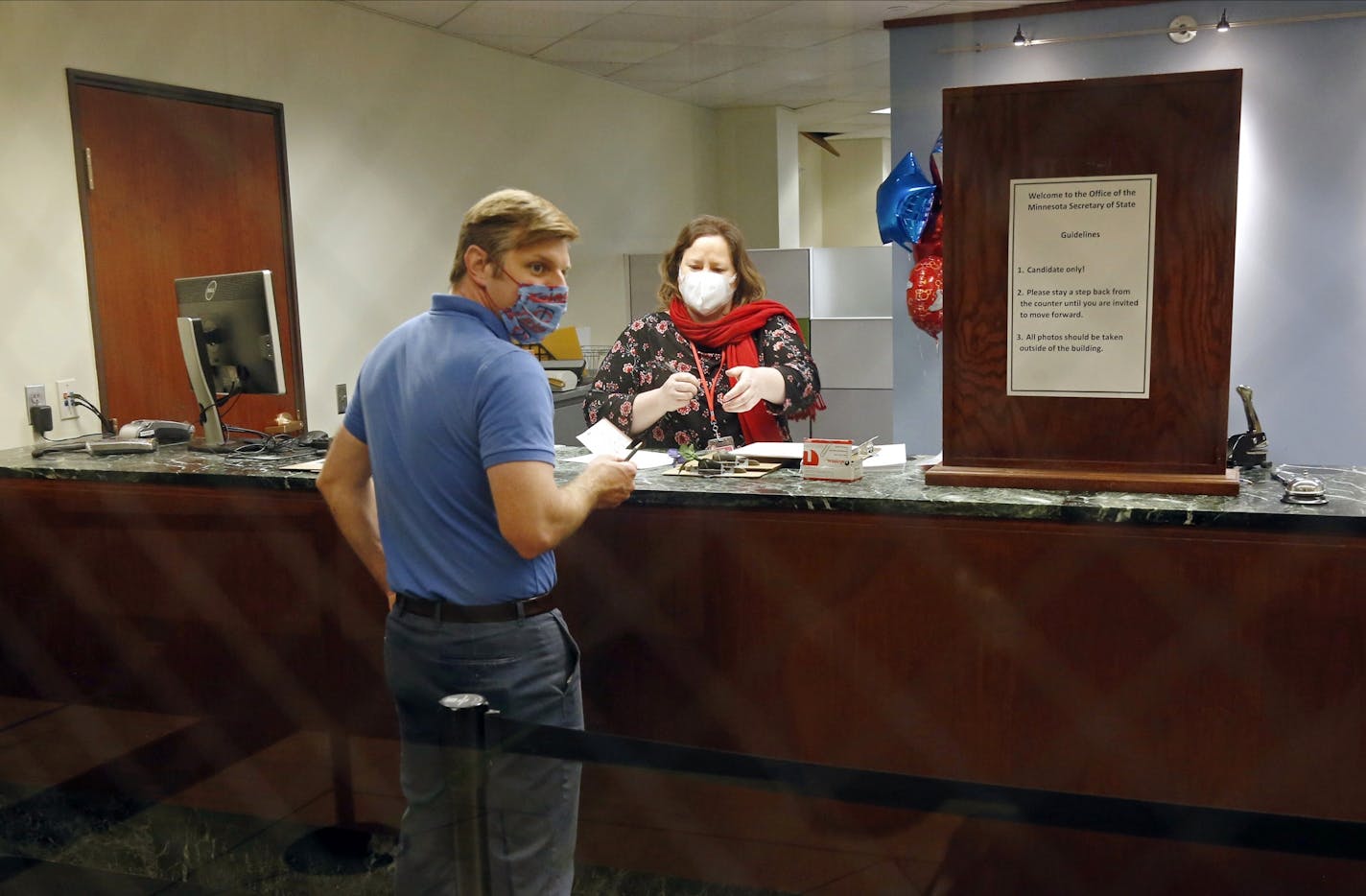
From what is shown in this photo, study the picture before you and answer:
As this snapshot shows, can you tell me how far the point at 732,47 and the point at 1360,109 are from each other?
2790 mm

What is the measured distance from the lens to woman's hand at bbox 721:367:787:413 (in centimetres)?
252

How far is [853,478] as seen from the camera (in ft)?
6.32

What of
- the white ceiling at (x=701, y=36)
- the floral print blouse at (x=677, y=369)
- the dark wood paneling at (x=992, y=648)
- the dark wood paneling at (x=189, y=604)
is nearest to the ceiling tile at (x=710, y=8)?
the white ceiling at (x=701, y=36)

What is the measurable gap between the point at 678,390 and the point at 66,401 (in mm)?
2057

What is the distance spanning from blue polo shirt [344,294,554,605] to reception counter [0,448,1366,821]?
0.47 m

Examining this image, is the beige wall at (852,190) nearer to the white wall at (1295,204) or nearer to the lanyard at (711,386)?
the white wall at (1295,204)

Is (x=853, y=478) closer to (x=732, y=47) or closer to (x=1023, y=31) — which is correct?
(x=1023, y=31)

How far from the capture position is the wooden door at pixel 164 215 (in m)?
3.46

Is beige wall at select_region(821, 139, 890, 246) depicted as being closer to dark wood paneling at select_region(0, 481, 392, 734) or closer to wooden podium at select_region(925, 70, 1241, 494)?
dark wood paneling at select_region(0, 481, 392, 734)

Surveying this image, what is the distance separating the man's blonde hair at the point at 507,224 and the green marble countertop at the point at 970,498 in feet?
1.82

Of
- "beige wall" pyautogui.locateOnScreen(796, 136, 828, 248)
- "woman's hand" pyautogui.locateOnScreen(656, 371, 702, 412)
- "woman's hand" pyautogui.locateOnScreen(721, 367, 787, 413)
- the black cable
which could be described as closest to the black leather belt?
"woman's hand" pyautogui.locateOnScreen(656, 371, 702, 412)

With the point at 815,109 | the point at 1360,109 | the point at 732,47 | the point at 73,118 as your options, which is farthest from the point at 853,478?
the point at 815,109

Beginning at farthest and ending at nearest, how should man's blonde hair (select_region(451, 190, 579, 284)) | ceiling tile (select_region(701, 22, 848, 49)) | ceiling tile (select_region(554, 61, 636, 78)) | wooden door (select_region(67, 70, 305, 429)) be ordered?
ceiling tile (select_region(554, 61, 636, 78)) < ceiling tile (select_region(701, 22, 848, 49)) < wooden door (select_region(67, 70, 305, 429)) < man's blonde hair (select_region(451, 190, 579, 284))

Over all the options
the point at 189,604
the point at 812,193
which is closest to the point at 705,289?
the point at 189,604
